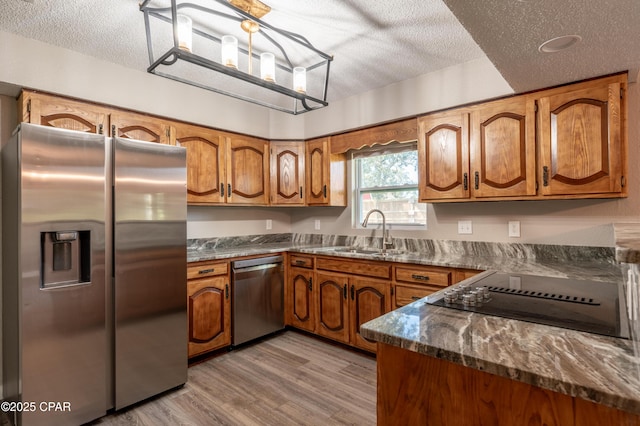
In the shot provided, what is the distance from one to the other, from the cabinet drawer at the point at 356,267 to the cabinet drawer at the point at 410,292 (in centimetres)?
15

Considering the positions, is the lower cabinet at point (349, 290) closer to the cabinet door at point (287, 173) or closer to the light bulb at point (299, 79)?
the cabinet door at point (287, 173)

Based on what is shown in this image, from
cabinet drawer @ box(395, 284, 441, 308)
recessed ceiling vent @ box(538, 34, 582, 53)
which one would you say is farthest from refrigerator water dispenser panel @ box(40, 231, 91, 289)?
recessed ceiling vent @ box(538, 34, 582, 53)

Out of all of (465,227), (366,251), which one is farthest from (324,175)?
(465,227)

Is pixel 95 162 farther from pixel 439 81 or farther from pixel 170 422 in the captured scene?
pixel 439 81

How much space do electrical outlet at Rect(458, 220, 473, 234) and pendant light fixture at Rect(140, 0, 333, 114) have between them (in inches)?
62.4

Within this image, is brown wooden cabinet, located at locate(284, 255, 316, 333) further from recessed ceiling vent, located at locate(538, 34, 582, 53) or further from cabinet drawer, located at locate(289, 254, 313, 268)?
recessed ceiling vent, located at locate(538, 34, 582, 53)

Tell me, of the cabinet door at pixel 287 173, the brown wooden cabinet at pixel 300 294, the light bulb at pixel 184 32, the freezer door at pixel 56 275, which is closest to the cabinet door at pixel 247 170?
the cabinet door at pixel 287 173

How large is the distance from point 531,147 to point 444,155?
1.94 ft

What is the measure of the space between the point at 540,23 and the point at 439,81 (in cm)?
144

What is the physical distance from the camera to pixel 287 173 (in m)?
3.67

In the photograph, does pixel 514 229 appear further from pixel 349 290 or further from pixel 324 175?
pixel 324 175

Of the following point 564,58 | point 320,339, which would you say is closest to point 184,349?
point 320,339

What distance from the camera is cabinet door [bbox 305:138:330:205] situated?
11.6ft

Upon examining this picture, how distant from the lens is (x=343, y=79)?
2949 mm
